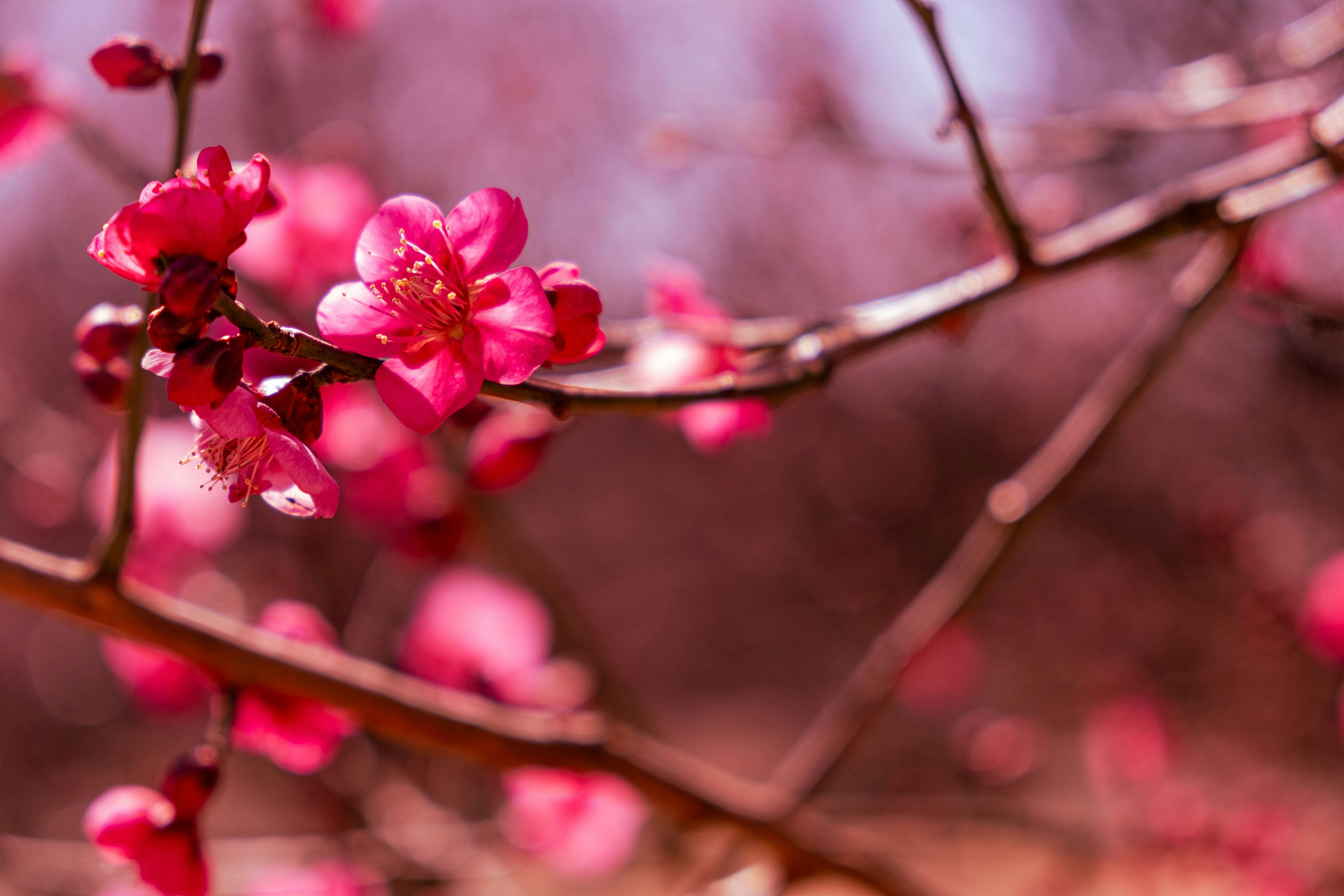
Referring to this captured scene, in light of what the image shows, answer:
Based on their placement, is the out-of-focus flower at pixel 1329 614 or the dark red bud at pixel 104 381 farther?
the out-of-focus flower at pixel 1329 614

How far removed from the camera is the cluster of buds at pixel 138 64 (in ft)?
1.53

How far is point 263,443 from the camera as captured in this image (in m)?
0.37

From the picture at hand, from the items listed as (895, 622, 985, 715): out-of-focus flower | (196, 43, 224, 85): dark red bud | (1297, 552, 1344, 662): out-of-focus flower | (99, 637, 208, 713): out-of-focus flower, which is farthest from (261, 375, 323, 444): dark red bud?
(895, 622, 985, 715): out-of-focus flower

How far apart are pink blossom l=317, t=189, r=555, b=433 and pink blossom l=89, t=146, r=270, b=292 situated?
43 mm

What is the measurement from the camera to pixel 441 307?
1.19 ft

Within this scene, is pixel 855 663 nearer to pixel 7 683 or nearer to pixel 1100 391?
pixel 1100 391

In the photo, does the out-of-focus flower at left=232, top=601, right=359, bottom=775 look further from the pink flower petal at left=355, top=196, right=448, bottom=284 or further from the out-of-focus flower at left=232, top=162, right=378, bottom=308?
the out-of-focus flower at left=232, top=162, right=378, bottom=308

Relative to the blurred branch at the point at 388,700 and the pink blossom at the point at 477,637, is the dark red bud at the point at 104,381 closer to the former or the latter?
the blurred branch at the point at 388,700

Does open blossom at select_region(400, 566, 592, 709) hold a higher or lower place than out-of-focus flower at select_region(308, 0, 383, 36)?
lower

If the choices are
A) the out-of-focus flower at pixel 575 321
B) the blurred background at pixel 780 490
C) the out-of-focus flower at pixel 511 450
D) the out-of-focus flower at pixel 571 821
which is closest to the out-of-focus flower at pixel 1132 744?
the blurred background at pixel 780 490

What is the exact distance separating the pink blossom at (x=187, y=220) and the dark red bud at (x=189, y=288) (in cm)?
1

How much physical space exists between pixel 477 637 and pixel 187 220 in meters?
0.80

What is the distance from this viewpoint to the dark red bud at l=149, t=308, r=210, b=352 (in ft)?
0.97

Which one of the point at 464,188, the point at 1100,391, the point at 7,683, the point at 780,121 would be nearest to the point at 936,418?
the point at 464,188
